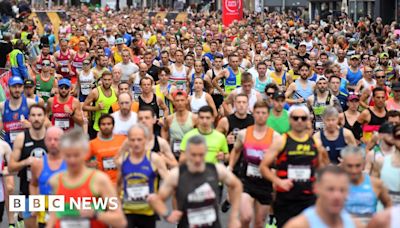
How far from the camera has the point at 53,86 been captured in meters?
14.4

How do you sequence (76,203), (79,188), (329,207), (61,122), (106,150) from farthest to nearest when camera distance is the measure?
(61,122)
(106,150)
(76,203)
(79,188)
(329,207)

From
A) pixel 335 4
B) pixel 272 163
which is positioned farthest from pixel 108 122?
pixel 335 4

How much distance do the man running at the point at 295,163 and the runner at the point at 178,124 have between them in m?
2.28

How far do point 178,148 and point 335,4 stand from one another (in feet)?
116

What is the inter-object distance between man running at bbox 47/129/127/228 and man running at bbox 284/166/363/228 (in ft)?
4.72

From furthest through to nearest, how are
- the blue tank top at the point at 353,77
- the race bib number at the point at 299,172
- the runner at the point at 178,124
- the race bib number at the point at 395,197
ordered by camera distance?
the blue tank top at the point at 353,77 < the runner at the point at 178,124 < the race bib number at the point at 299,172 < the race bib number at the point at 395,197

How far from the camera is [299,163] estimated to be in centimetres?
802

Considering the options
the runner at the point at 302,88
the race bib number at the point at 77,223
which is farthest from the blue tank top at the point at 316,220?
the runner at the point at 302,88

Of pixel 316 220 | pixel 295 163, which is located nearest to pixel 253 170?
pixel 295 163

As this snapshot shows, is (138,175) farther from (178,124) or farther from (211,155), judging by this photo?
(178,124)

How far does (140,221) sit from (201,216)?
110 cm

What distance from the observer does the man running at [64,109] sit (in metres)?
11.7

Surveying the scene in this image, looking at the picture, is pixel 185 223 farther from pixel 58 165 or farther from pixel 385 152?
pixel 385 152

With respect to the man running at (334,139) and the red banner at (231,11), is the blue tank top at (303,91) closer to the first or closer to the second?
the man running at (334,139)
